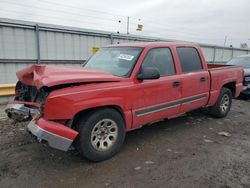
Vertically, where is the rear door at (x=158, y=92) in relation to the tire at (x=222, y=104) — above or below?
above

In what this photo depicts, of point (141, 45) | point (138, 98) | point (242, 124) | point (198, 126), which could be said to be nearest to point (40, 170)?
point (138, 98)

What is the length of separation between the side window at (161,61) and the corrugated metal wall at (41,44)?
18.2 feet

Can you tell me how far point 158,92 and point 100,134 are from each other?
1.36 meters

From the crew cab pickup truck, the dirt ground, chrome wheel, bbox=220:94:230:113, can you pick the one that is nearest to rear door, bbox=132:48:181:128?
the crew cab pickup truck

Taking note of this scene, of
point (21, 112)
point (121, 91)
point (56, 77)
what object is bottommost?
point (21, 112)

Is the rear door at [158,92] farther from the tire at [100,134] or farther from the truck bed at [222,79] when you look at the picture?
the truck bed at [222,79]

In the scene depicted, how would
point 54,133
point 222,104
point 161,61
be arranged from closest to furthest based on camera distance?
point 54,133, point 161,61, point 222,104

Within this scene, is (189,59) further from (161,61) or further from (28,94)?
(28,94)

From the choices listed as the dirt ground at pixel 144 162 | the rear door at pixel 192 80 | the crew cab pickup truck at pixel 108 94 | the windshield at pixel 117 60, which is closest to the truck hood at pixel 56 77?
the crew cab pickup truck at pixel 108 94

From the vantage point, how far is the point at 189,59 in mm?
4922

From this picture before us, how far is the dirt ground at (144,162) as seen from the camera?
2.96 metres

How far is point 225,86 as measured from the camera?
19.8 ft

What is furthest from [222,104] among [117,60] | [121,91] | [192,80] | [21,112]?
[21,112]

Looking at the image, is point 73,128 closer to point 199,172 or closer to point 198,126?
point 199,172
